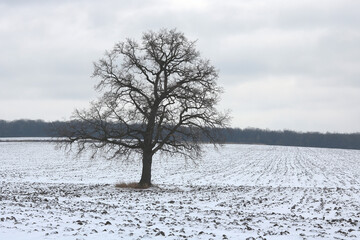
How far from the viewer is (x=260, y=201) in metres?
21.6

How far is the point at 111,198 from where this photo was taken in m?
21.5

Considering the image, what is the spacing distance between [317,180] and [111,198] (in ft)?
79.9

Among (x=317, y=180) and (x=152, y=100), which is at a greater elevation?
(x=152, y=100)

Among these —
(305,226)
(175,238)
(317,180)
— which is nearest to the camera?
(175,238)

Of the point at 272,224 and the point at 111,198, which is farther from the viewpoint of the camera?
the point at 111,198

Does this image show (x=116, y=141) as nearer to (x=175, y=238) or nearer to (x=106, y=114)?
(x=106, y=114)

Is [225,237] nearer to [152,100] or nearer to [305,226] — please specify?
[305,226]

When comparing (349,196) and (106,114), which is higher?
(106,114)

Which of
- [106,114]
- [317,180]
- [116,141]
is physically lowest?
[317,180]

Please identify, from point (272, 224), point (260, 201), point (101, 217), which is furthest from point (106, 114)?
point (272, 224)

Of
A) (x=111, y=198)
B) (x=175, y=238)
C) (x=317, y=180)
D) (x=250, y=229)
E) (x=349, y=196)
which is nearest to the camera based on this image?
(x=175, y=238)

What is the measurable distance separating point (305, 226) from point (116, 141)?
658 inches

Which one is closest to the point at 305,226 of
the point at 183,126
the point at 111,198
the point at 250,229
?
the point at 250,229

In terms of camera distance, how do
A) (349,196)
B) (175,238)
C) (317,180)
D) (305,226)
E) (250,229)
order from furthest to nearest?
(317,180) < (349,196) < (305,226) < (250,229) < (175,238)
